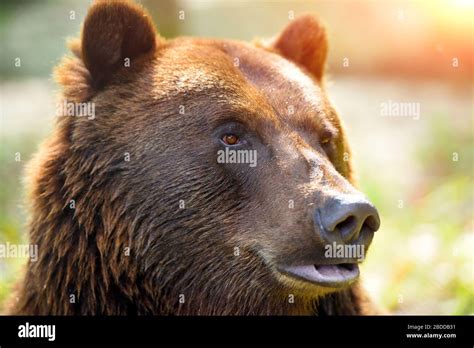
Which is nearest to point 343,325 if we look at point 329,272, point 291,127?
point 329,272

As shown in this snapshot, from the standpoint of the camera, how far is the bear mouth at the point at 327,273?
4828 mm

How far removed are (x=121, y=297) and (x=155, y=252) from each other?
426 millimetres

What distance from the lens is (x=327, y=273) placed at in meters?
4.87

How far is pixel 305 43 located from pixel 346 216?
254cm

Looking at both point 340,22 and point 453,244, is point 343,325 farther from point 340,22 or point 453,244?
point 340,22

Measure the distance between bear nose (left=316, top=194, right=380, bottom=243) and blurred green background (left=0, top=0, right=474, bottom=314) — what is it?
212cm

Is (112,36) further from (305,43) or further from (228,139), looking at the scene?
(305,43)

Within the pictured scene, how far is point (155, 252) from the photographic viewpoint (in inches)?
210

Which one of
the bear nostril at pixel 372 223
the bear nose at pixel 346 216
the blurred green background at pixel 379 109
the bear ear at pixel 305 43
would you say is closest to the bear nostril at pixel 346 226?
the bear nose at pixel 346 216

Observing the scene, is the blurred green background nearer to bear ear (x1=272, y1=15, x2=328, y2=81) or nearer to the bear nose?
bear ear (x1=272, y1=15, x2=328, y2=81)

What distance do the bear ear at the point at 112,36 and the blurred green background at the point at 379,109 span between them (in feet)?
2.26

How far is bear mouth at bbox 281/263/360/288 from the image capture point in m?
4.83

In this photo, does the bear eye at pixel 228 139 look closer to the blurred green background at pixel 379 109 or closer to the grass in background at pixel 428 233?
the blurred green background at pixel 379 109

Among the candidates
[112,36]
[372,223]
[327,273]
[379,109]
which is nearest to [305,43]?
[112,36]
